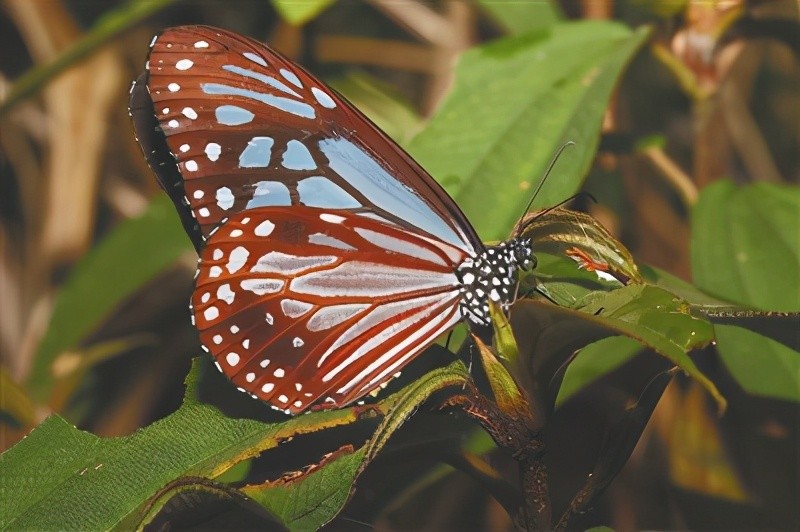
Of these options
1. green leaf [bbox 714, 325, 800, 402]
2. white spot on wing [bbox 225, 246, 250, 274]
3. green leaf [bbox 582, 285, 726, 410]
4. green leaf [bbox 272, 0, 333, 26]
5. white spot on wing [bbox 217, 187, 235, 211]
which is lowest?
green leaf [bbox 714, 325, 800, 402]

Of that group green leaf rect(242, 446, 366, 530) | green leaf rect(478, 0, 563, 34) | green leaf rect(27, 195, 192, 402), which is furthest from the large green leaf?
green leaf rect(478, 0, 563, 34)

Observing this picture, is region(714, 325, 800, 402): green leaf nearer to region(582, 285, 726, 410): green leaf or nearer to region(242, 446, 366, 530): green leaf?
region(582, 285, 726, 410): green leaf

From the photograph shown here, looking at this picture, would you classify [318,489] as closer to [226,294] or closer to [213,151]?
[226,294]

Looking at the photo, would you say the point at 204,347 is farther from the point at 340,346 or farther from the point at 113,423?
the point at 113,423

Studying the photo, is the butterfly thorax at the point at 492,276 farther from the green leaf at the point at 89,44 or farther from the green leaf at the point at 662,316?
the green leaf at the point at 89,44

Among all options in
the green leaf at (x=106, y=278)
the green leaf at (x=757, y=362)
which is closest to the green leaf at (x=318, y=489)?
the green leaf at (x=757, y=362)

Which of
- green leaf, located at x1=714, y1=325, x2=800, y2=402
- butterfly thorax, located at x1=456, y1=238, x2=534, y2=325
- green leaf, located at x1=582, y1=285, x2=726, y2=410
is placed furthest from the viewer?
green leaf, located at x1=714, y1=325, x2=800, y2=402

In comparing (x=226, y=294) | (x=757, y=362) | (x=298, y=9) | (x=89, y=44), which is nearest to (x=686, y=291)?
(x=757, y=362)
